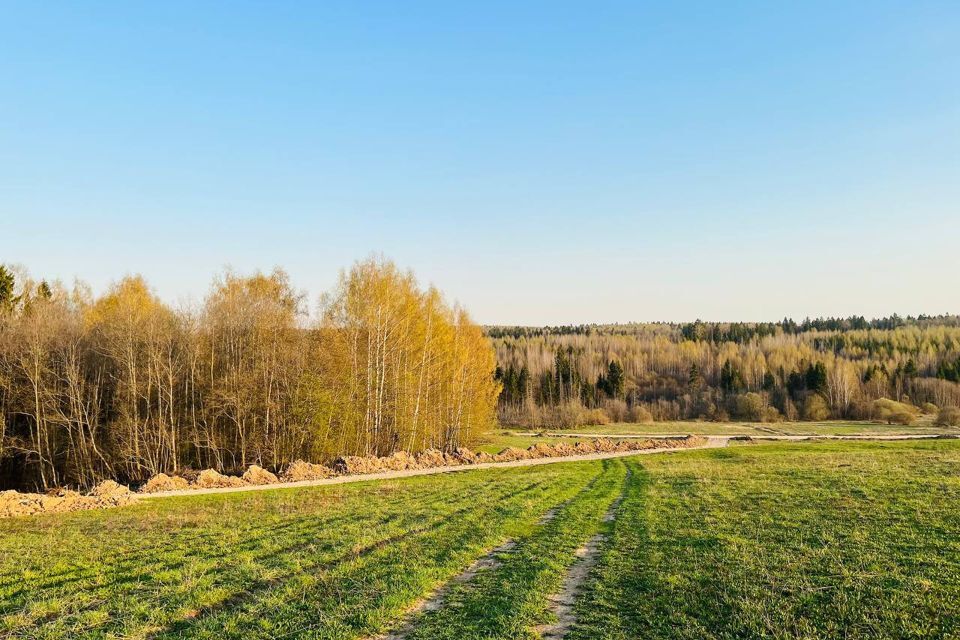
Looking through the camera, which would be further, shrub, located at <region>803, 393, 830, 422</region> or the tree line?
shrub, located at <region>803, 393, 830, 422</region>

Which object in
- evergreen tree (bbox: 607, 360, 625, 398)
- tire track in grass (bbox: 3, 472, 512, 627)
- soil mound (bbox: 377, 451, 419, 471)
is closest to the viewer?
tire track in grass (bbox: 3, 472, 512, 627)

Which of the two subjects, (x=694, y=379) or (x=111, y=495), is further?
(x=694, y=379)

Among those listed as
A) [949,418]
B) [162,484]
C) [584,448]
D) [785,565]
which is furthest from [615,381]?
[785,565]

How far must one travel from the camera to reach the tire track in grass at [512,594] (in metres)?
7.94

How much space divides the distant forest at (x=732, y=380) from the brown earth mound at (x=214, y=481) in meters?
68.4

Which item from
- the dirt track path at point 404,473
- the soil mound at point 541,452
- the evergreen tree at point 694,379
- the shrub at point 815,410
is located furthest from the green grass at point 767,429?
the evergreen tree at point 694,379

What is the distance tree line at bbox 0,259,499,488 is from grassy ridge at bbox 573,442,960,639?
24.6m

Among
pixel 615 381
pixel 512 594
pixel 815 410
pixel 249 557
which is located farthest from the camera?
pixel 615 381

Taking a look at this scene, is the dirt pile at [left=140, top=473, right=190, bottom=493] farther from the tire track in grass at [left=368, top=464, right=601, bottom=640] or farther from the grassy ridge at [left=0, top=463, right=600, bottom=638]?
the tire track in grass at [left=368, top=464, right=601, bottom=640]

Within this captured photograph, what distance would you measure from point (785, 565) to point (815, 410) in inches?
4071

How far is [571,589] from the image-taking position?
9.87 metres

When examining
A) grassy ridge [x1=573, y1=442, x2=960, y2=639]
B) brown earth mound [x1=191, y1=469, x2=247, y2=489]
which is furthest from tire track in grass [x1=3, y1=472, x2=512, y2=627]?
brown earth mound [x1=191, y1=469, x2=247, y2=489]

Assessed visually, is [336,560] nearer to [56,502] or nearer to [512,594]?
[512,594]

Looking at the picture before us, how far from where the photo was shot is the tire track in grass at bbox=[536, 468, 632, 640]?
26.4ft
